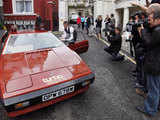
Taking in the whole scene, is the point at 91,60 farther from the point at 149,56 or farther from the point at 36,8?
the point at 36,8

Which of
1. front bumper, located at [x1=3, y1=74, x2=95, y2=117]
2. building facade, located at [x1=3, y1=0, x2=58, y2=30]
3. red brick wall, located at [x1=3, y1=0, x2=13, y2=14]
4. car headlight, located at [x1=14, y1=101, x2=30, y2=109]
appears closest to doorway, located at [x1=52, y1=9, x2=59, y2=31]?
building facade, located at [x1=3, y1=0, x2=58, y2=30]

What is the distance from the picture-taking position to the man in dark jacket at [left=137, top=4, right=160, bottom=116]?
6.81ft

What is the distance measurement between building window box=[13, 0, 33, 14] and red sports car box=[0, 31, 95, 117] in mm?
11215

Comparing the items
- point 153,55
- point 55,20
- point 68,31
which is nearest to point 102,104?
point 153,55

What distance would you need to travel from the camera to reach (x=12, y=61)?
2869 millimetres

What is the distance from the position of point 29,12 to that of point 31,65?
41.2 ft

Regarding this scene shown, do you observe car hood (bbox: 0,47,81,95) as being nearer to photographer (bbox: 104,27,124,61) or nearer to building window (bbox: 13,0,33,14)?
photographer (bbox: 104,27,124,61)

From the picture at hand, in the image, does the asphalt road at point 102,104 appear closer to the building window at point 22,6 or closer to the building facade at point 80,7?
the building window at point 22,6

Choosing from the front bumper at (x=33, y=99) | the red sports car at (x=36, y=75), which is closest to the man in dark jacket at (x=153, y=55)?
the red sports car at (x=36, y=75)

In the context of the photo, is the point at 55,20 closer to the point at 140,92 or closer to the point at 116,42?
the point at 116,42

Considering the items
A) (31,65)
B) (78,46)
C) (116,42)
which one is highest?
(116,42)

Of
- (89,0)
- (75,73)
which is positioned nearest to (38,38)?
(75,73)

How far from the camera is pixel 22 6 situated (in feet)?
44.2

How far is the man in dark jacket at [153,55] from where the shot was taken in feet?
6.81
